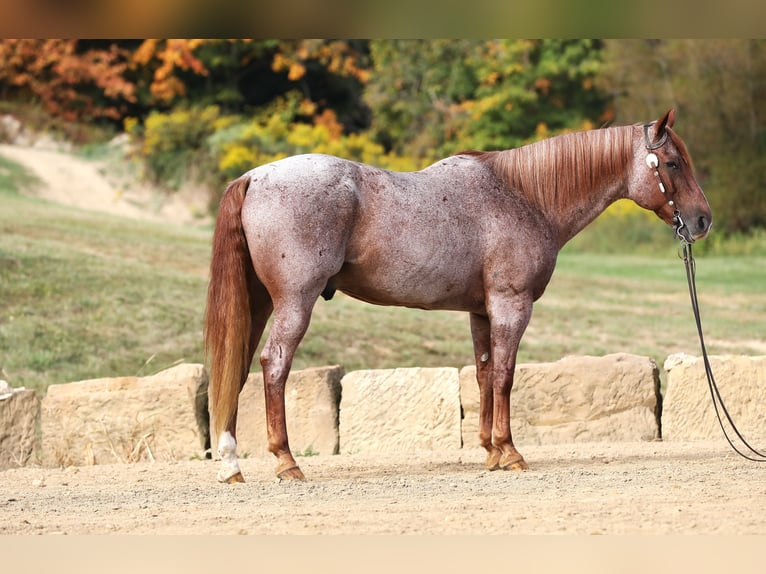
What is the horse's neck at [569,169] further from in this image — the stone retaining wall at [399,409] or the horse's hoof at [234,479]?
the horse's hoof at [234,479]

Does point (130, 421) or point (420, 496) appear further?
point (130, 421)

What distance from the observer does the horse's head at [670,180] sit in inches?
249

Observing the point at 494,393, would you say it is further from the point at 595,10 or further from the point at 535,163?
the point at 595,10

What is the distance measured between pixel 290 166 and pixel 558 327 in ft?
24.4

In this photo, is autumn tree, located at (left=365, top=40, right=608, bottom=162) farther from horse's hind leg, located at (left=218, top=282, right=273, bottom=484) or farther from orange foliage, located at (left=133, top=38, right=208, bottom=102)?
horse's hind leg, located at (left=218, top=282, right=273, bottom=484)

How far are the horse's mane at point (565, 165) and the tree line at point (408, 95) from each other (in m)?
13.0

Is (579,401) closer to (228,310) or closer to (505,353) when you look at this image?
(505,353)

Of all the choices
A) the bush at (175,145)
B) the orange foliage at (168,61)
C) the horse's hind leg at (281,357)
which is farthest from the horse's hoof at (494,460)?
the orange foliage at (168,61)

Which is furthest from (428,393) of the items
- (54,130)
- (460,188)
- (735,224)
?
(54,130)

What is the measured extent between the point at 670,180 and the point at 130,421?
12.2ft

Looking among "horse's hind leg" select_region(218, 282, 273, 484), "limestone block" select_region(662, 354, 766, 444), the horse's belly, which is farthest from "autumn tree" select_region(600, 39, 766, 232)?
"horse's hind leg" select_region(218, 282, 273, 484)

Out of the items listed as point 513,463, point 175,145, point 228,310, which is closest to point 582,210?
point 513,463

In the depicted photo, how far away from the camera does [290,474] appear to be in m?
5.93

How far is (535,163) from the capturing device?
6.46m
